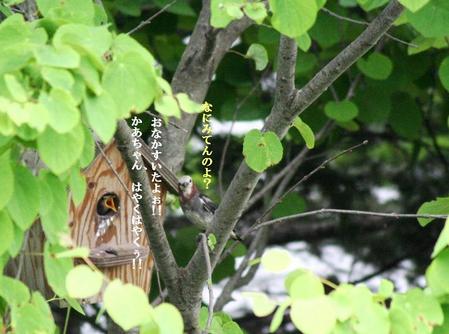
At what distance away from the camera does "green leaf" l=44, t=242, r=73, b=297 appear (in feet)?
6.43

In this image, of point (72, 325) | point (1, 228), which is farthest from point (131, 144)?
point (72, 325)

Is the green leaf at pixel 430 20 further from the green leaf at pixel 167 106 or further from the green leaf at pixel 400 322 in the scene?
the green leaf at pixel 400 322

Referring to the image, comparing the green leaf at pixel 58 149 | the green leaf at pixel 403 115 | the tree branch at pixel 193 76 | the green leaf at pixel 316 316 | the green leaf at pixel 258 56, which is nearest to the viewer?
the green leaf at pixel 316 316

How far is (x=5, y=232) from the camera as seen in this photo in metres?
1.88

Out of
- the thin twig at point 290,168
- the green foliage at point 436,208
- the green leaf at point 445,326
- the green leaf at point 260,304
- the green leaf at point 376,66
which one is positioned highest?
the green leaf at point 260,304

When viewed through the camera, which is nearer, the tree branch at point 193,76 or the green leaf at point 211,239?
the green leaf at point 211,239

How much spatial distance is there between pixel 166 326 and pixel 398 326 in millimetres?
402

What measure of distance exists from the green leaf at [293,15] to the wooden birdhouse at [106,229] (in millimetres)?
1115

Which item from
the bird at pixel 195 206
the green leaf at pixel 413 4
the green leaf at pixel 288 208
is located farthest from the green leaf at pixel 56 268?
the green leaf at pixel 288 208

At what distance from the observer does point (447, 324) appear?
1954mm

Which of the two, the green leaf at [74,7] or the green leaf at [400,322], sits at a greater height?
the green leaf at [74,7]

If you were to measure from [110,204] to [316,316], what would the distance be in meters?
1.73

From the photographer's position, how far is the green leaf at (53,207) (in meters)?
1.96

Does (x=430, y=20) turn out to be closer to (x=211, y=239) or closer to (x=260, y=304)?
(x=211, y=239)
